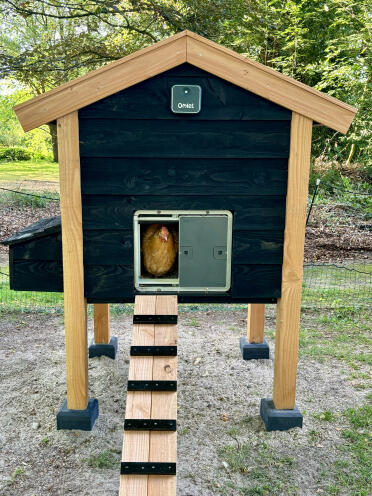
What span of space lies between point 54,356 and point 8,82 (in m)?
13.8

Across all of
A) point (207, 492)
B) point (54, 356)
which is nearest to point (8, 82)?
point (54, 356)

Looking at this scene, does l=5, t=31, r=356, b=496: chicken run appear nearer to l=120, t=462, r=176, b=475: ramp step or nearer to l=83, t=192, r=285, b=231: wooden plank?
l=83, t=192, r=285, b=231: wooden plank

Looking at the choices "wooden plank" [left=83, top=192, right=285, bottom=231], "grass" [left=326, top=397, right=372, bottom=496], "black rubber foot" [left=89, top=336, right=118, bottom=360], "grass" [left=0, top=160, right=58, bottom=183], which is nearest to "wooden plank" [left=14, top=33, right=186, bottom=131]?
"wooden plank" [left=83, top=192, right=285, bottom=231]

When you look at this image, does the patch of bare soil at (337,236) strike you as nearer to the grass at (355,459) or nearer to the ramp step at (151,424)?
the grass at (355,459)

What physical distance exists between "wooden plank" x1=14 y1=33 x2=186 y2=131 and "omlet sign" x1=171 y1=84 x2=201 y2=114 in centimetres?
14

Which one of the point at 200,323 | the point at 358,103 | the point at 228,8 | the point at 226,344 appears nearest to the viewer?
the point at 226,344

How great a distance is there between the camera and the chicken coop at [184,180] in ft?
9.43

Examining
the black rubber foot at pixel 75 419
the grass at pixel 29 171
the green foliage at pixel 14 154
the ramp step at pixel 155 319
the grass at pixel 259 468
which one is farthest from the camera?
the green foliage at pixel 14 154

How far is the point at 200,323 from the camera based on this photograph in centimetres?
559

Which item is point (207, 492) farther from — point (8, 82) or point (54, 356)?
point (8, 82)

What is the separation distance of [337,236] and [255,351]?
5580mm

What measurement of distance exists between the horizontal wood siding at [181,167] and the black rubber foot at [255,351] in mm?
1567

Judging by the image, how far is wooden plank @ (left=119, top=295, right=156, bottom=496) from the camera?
2.39 meters

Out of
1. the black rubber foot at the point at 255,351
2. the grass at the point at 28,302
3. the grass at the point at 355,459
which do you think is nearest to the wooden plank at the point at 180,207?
the grass at the point at 355,459
